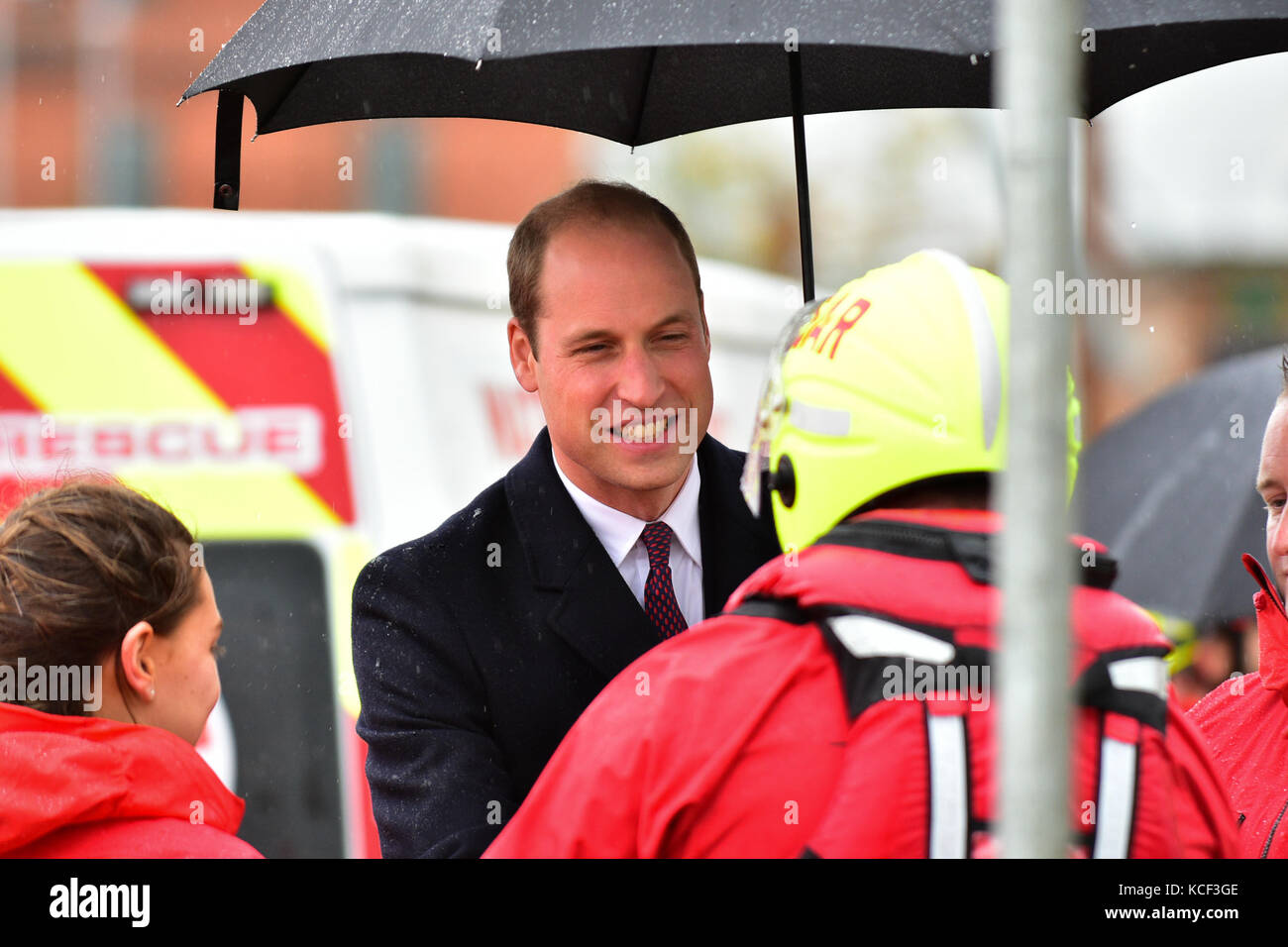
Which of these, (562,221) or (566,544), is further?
(562,221)

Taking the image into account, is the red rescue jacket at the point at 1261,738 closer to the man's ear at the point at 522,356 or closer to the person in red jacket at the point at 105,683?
the man's ear at the point at 522,356

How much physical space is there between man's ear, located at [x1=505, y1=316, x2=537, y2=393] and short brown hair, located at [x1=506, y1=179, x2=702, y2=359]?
2cm

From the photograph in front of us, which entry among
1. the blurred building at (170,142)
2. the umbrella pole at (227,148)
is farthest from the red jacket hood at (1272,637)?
the blurred building at (170,142)

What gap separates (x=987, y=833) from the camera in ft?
5.73

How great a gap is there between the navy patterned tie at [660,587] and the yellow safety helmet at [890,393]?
83 cm

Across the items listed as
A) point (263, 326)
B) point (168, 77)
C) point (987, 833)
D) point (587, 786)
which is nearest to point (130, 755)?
point (587, 786)

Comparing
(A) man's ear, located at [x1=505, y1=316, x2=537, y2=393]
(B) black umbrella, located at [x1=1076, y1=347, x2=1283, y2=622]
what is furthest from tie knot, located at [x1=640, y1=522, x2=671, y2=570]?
(B) black umbrella, located at [x1=1076, y1=347, x2=1283, y2=622]

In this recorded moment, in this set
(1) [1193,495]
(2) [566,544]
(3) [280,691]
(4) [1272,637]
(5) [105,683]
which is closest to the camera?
(5) [105,683]

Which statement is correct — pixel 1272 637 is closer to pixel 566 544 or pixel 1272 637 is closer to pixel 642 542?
pixel 642 542

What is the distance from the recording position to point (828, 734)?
1.79 m

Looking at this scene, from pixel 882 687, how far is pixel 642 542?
3.85ft

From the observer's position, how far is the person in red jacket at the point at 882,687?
175 centimetres

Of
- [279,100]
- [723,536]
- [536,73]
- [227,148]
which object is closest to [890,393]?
[723,536]
